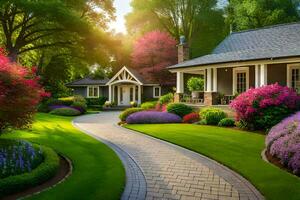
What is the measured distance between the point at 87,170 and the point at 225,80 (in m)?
17.3

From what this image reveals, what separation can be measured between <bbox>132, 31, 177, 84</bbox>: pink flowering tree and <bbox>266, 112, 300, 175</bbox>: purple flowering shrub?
28.5m

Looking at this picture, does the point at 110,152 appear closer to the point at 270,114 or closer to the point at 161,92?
the point at 270,114

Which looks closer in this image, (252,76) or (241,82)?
(252,76)

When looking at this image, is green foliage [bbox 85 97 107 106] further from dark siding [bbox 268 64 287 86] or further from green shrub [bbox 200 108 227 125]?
dark siding [bbox 268 64 287 86]

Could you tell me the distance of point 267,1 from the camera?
3753 cm

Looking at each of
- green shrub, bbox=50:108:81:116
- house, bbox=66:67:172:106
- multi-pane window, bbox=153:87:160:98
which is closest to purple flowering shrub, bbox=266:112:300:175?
green shrub, bbox=50:108:81:116

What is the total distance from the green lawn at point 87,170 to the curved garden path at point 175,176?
1.11 ft

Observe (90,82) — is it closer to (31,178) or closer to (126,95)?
(126,95)

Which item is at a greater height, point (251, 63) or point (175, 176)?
point (251, 63)

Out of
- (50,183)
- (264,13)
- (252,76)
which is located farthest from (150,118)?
Answer: (264,13)

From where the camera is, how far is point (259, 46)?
72.9 ft

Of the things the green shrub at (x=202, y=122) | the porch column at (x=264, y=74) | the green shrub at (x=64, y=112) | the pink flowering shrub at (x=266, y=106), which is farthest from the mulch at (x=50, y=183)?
the green shrub at (x=64, y=112)

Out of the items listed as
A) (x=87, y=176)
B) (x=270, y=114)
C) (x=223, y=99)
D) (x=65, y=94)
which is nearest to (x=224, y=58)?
(x=223, y=99)

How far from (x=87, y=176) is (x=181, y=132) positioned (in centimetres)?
803
